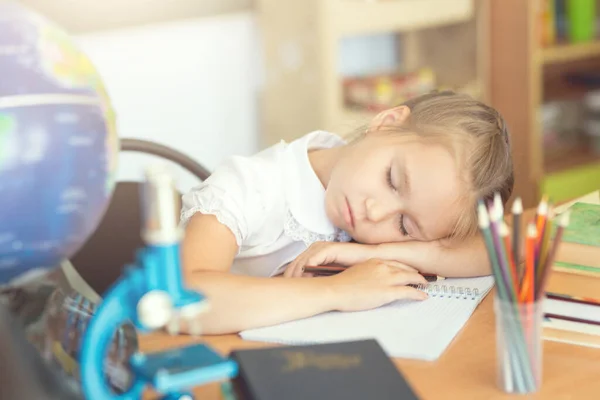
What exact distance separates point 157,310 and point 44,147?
0.18 metres

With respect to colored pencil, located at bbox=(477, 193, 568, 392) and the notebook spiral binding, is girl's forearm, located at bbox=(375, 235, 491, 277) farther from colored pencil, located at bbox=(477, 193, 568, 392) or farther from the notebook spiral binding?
colored pencil, located at bbox=(477, 193, 568, 392)

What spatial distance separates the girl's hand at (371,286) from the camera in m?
1.01

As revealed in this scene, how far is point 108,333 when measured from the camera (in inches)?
26.8

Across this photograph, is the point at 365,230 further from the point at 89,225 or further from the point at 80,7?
the point at 80,7

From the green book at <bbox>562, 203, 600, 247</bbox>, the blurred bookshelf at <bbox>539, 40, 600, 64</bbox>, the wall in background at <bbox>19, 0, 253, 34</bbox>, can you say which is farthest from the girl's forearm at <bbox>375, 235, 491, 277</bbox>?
the blurred bookshelf at <bbox>539, 40, 600, 64</bbox>

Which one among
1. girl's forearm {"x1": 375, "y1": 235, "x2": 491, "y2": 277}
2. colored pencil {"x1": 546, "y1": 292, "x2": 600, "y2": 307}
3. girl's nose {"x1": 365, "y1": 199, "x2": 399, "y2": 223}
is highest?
girl's nose {"x1": 365, "y1": 199, "x2": 399, "y2": 223}

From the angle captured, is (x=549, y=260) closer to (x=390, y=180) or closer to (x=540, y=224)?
(x=540, y=224)

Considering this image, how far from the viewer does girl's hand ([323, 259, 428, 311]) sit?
1.01m

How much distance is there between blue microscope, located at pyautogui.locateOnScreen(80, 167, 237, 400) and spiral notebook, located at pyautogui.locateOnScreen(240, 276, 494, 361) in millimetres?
280

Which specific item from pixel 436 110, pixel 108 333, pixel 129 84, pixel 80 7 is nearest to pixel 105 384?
pixel 108 333

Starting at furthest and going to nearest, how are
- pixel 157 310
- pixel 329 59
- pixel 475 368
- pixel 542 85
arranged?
pixel 542 85 → pixel 329 59 → pixel 475 368 → pixel 157 310

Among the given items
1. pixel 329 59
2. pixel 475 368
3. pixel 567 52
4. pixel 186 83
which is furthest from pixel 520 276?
pixel 567 52

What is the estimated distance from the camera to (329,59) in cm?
243

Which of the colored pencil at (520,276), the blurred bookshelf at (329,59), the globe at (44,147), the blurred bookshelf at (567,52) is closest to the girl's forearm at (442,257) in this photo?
the colored pencil at (520,276)
